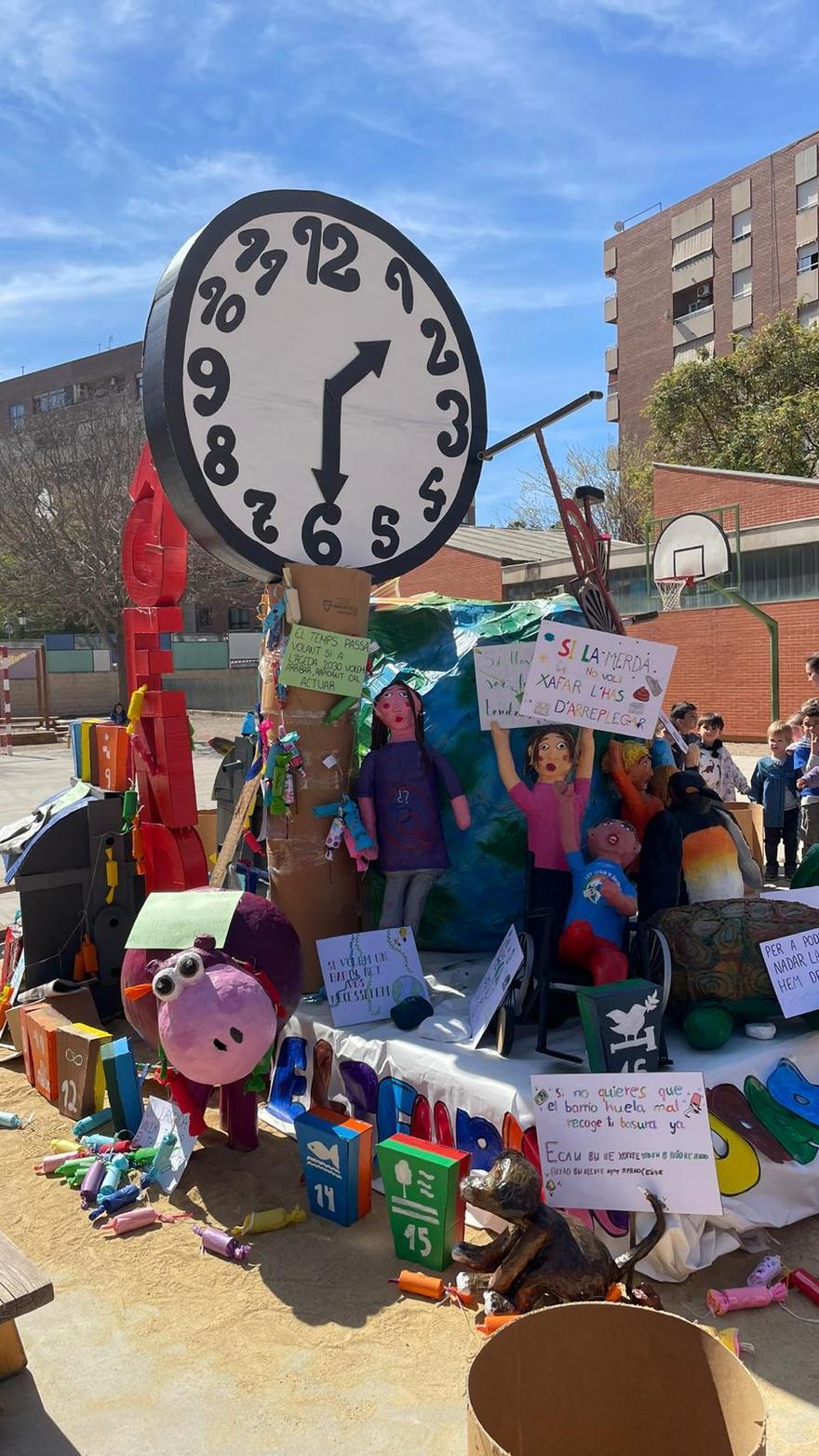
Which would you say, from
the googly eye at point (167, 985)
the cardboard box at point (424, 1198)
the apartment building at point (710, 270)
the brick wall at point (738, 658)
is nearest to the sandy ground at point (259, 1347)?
the cardboard box at point (424, 1198)

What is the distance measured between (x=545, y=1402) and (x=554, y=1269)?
0.74 meters

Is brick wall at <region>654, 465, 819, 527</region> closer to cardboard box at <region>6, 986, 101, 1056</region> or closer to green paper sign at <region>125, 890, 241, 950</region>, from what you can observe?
cardboard box at <region>6, 986, 101, 1056</region>

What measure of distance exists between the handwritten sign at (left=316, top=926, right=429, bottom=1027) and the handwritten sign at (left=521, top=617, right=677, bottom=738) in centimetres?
111

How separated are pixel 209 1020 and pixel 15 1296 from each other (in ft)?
3.22

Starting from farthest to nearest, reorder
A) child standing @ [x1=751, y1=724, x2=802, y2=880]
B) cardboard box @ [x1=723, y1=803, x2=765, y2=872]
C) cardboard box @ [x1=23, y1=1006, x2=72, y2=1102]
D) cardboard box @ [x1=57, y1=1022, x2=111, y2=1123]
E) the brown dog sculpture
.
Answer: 1. child standing @ [x1=751, y1=724, x2=802, y2=880]
2. cardboard box @ [x1=723, y1=803, x2=765, y2=872]
3. cardboard box @ [x1=23, y1=1006, x2=72, y2=1102]
4. cardboard box @ [x1=57, y1=1022, x2=111, y2=1123]
5. the brown dog sculpture

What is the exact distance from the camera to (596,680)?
3.88m

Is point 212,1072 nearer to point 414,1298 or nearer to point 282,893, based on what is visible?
point 414,1298

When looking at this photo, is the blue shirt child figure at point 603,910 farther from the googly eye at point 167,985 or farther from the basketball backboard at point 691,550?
the basketball backboard at point 691,550

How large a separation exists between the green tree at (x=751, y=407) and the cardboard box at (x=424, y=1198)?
80.3 ft

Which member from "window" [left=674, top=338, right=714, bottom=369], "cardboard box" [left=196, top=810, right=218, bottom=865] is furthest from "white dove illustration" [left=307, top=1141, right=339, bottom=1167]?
"window" [left=674, top=338, right=714, bottom=369]

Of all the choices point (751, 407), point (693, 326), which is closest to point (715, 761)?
point (751, 407)

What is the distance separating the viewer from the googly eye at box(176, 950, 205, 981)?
3.31 metres

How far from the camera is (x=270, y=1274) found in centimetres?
→ 310

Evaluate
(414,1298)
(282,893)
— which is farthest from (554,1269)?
(282,893)
